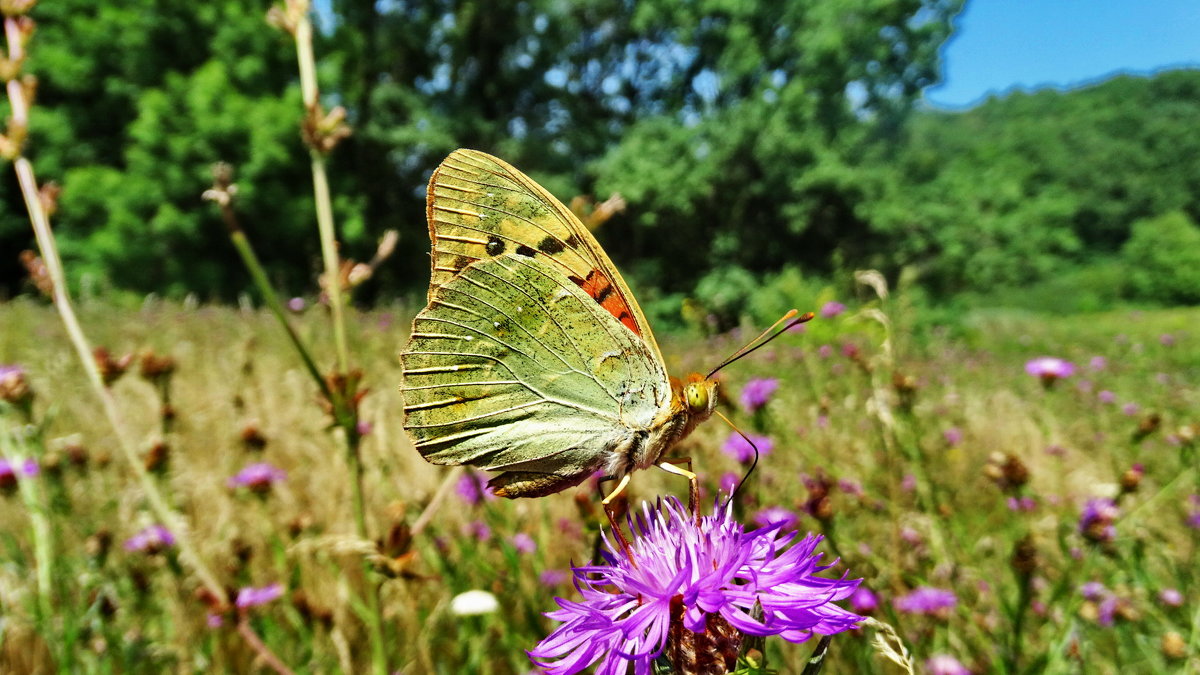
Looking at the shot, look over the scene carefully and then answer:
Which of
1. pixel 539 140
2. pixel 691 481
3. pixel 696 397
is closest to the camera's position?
pixel 691 481

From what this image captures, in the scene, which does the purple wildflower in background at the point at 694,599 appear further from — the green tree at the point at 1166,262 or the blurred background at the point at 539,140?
the green tree at the point at 1166,262

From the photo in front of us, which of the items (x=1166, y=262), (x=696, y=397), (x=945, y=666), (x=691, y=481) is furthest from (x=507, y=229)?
(x=1166, y=262)

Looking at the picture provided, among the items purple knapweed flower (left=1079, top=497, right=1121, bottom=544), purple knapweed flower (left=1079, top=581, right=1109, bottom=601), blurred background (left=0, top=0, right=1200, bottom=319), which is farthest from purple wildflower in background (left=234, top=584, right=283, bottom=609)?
blurred background (left=0, top=0, right=1200, bottom=319)

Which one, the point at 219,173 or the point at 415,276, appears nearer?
the point at 219,173

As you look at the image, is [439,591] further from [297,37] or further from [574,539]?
[297,37]

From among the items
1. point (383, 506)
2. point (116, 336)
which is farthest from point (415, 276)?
point (383, 506)

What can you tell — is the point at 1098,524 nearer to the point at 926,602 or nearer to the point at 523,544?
the point at 926,602
